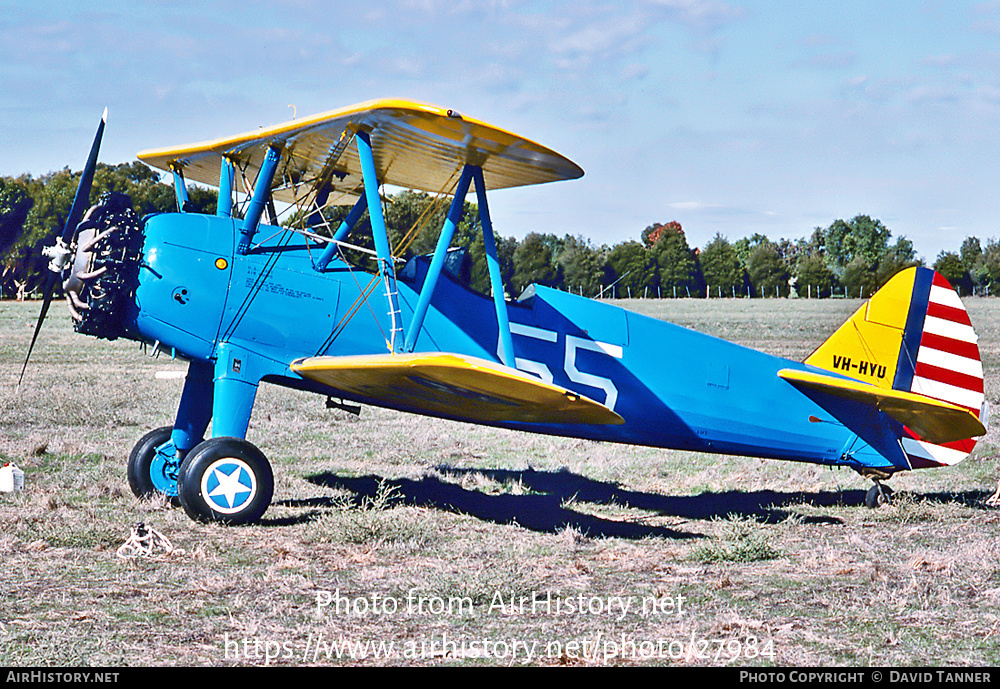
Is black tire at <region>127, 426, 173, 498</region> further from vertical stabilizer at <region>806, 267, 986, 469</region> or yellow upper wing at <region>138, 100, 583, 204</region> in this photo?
vertical stabilizer at <region>806, 267, 986, 469</region>

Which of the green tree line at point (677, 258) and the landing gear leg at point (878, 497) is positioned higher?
the green tree line at point (677, 258)

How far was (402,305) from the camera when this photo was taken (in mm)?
7441

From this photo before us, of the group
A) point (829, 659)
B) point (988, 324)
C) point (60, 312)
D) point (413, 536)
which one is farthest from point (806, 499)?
point (60, 312)

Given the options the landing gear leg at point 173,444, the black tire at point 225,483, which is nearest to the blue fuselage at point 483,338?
the black tire at point 225,483

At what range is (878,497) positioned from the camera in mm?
8195

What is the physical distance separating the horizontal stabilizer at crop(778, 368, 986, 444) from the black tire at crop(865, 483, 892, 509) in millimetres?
577

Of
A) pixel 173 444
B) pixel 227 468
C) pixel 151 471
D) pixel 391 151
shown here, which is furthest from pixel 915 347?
pixel 151 471

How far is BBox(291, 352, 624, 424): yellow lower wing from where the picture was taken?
5.79 meters

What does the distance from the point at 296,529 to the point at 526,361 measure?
222 cm

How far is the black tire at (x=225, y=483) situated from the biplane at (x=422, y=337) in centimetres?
1

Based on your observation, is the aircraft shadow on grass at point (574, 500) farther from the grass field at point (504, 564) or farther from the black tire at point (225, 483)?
the black tire at point (225, 483)

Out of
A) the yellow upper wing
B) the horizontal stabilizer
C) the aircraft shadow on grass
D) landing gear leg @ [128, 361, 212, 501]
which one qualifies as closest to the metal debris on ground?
landing gear leg @ [128, 361, 212, 501]

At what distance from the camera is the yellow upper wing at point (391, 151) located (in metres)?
6.35
